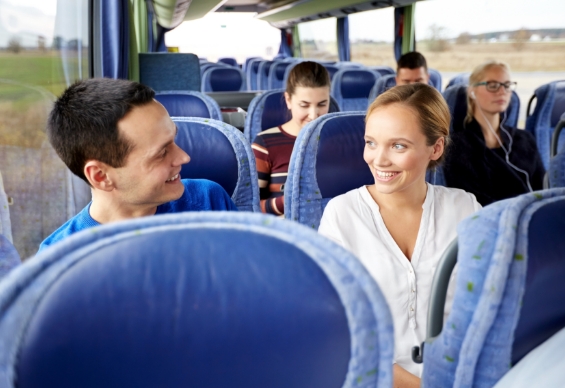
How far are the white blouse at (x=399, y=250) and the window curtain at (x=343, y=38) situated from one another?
1038 cm

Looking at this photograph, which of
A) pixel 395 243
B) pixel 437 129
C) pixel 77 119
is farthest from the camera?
pixel 437 129

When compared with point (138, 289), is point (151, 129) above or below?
above

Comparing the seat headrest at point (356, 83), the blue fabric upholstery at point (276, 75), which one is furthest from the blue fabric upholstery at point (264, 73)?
the seat headrest at point (356, 83)

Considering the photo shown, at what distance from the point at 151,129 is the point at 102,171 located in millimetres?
151

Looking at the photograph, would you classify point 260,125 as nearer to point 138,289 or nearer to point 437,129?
point 437,129

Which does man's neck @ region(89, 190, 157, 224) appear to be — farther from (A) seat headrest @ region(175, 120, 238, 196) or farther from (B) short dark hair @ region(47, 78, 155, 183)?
(A) seat headrest @ region(175, 120, 238, 196)

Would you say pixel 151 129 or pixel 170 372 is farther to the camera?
pixel 151 129

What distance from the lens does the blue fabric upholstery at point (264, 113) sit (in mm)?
3756

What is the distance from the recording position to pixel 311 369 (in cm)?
63

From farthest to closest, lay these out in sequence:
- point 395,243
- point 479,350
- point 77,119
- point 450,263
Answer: point 395,243, point 77,119, point 450,263, point 479,350

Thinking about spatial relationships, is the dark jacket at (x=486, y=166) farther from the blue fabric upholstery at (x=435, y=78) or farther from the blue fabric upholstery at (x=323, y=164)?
the blue fabric upholstery at (x=435, y=78)

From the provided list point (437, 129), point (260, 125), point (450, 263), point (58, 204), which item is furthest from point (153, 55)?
point (450, 263)

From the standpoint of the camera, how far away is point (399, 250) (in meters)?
1.47

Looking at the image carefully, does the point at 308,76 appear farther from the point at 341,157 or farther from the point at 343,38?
the point at 343,38
